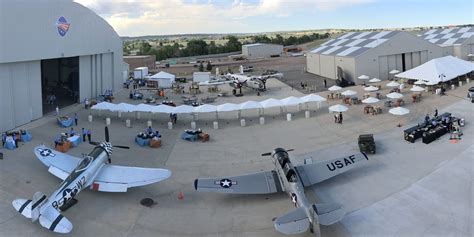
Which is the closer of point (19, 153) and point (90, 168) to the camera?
point (90, 168)

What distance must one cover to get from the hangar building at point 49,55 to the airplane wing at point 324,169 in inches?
982

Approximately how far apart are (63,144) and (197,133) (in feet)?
31.0

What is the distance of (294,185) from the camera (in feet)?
58.6

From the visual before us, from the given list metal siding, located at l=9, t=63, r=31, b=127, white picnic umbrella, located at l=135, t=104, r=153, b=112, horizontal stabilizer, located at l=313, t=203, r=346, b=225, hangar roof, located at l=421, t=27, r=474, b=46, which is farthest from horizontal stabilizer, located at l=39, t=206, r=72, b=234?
hangar roof, located at l=421, t=27, r=474, b=46

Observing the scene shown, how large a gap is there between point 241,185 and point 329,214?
5.27 m

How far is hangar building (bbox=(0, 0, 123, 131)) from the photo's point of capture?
31.9 meters

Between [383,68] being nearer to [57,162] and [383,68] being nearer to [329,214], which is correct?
[329,214]

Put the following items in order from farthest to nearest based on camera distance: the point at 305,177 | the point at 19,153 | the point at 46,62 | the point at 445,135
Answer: the point at 46,62 → the point at 445,135 → the point at 19,153 → the point at 305,177

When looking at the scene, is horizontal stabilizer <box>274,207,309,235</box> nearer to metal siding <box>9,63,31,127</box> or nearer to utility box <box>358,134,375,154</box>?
utility box <box>358,134,375,154</box>

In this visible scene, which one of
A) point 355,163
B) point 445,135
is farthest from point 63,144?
point 445,135

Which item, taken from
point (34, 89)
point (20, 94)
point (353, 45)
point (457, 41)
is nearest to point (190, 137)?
point (20, 94)

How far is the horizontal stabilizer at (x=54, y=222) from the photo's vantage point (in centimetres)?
1556

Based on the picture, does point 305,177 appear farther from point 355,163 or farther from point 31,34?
point 31,34

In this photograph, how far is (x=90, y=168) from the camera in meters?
19.7
